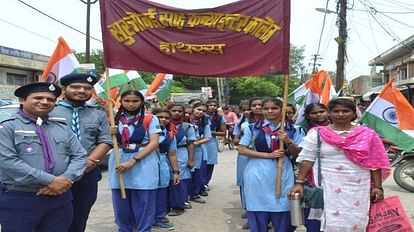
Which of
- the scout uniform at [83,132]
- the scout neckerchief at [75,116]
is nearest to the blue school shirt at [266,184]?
the scout uniform at [83,132]

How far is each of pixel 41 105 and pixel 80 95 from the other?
68cm

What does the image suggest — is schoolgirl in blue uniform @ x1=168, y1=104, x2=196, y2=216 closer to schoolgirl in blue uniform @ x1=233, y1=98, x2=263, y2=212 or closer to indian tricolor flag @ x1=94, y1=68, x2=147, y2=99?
schoolgirl in blue uniform @ x1=233, y1=98, x2=263, y2=212

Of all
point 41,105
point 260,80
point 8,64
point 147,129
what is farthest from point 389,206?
point 260,80

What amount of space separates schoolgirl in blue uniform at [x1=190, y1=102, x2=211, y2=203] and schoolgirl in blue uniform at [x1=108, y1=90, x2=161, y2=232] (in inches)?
92.3

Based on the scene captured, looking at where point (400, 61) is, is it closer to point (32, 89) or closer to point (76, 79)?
point (76, 79)

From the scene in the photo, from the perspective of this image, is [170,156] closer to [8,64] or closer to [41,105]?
[41,105]

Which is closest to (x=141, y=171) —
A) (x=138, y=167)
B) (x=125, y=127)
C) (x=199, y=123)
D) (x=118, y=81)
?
(x=138, y=167)

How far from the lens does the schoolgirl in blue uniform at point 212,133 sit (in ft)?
26.1

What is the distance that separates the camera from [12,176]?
299cm

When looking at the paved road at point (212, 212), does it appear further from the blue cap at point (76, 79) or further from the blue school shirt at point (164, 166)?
the blue cap at point (76, 79)

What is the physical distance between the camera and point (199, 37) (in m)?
4.41

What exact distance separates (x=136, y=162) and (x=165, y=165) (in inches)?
37.3

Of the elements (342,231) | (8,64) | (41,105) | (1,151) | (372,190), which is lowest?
(342,231)

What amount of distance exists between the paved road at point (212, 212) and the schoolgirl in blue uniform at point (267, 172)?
1.37 metres
